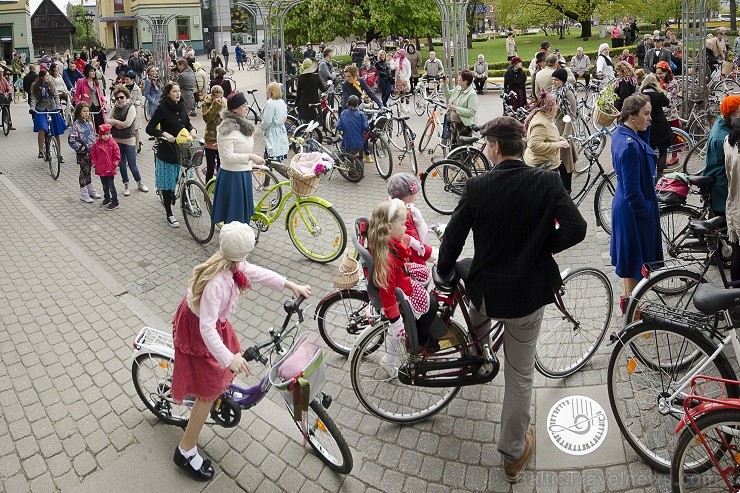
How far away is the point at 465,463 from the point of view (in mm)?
4074

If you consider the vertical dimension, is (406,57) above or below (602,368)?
above

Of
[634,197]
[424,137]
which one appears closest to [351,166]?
[424,137]

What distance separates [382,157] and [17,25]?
190 ft

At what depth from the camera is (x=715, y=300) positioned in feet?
11.2

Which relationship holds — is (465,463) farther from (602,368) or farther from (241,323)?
(241,323)

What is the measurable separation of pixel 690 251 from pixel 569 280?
135cm

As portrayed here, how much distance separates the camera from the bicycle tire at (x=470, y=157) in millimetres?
9516

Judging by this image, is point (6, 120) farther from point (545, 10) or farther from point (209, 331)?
point (545, 10)

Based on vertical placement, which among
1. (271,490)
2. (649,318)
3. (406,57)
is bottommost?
(271,490)

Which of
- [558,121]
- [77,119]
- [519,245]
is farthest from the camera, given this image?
[558,121]

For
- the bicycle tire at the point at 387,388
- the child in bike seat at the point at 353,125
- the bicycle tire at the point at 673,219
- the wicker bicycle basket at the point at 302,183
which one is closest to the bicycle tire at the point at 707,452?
the bicycle tire at the point at 387,388

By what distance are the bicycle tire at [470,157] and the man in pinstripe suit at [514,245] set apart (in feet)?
19.1

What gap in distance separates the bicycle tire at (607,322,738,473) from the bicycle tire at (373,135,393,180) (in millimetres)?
7642

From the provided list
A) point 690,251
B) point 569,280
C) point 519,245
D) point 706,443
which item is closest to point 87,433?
point 519,245
